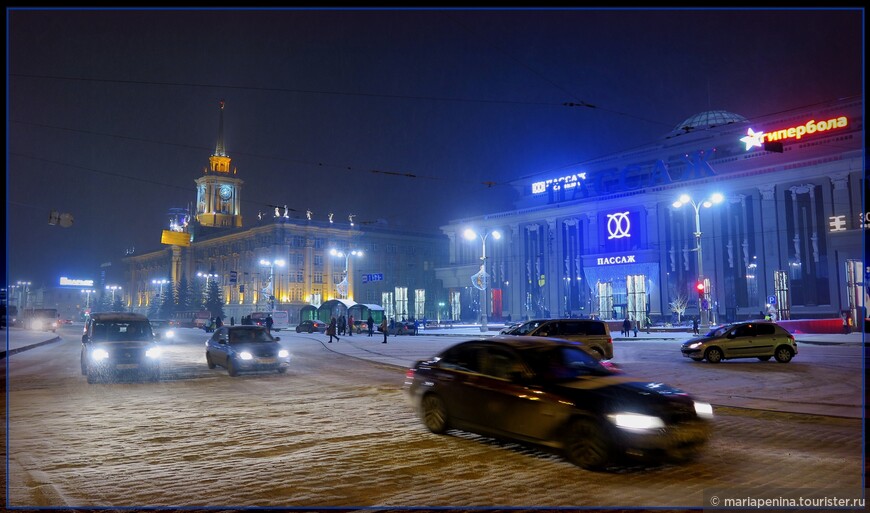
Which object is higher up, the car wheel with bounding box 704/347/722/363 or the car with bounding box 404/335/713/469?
the car with bounding box 404/335/713/469

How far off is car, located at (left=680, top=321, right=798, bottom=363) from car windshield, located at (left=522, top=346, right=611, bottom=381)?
52.4 feet

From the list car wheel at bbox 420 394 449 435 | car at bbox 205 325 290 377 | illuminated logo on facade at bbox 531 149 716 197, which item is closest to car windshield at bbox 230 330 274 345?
car at bbox 205 325 290 377

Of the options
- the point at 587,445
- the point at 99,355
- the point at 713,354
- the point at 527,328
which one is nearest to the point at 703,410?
the point at 587,445

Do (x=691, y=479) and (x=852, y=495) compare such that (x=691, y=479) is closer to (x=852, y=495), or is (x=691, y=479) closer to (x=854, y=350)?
(x=852, y=495)

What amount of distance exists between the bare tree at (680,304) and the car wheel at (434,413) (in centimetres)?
5788

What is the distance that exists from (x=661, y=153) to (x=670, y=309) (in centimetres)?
1758

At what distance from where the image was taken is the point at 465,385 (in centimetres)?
917

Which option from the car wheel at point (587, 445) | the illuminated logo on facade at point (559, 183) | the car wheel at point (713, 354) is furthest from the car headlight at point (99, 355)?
the illuminated logo on facade at point (559, 183)

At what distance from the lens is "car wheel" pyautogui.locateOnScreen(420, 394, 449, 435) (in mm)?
9555

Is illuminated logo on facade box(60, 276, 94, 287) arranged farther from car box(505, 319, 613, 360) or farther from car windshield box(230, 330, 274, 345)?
car box(505, 319, 613, 360)

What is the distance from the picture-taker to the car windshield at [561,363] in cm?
837

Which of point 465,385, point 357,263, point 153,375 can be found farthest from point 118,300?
point 465,385

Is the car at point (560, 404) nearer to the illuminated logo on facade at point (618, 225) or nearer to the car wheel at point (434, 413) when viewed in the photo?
the car wheel at point (434, 413)

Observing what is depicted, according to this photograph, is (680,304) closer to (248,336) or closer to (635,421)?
(248,336)
